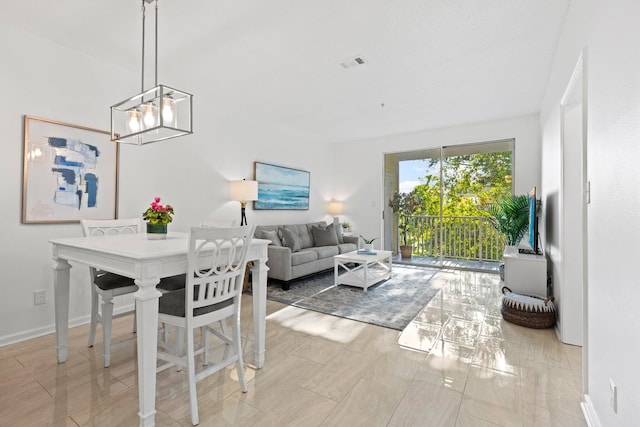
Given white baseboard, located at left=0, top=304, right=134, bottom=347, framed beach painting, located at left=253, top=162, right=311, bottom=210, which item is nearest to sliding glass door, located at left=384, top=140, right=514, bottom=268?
framed beach painting, located at left=253, top=162, right=311, bottom=210

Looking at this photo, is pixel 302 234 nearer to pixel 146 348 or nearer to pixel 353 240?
pixel 353 240

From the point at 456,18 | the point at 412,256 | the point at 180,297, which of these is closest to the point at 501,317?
the point at 456,18

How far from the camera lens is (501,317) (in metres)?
3.12

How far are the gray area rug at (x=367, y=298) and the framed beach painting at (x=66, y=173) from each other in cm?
213

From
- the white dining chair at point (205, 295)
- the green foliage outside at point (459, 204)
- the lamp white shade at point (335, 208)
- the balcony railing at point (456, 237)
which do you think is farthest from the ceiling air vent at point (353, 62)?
the balcony railing at point (456, 237)

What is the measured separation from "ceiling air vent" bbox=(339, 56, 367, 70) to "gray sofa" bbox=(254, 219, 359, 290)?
2.36 metres

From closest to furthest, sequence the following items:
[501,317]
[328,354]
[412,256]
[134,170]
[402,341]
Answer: [328,354]
[402,341]
[501,317]
[134,170]
[412,256]

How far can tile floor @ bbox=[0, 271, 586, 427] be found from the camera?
1639mm

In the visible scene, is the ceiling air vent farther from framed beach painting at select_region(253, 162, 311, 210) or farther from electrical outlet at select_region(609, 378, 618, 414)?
electrical outlet at select_region(609, 378, 618, 414)

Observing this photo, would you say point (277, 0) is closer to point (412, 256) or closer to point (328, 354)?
point (328, 354)

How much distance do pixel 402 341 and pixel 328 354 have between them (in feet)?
2.14

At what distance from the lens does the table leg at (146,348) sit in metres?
1.52

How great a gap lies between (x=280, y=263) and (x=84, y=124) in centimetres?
260

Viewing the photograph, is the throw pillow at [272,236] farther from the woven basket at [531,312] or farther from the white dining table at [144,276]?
the woven basket at [531,312]
